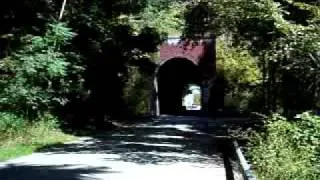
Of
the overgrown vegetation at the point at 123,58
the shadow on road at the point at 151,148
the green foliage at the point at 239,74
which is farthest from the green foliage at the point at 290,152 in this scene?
the green foliage at the point at 239,74

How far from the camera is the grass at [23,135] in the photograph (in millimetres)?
19598

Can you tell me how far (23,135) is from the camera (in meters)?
22.1

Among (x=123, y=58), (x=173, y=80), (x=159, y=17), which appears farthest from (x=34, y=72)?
(x=173, y=80)

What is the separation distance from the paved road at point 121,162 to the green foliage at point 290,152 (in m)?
1.78

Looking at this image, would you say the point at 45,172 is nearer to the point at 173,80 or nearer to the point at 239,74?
the point at 239,74

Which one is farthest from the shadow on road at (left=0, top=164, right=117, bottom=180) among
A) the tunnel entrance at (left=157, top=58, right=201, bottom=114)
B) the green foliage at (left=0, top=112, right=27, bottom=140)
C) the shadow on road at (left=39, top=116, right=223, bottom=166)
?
the tunnel entrance at (left=157, top=58, right=201, bottom=114)

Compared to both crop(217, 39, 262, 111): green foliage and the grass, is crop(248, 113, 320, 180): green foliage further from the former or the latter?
crop(217, 39, 262, 111): green foliage

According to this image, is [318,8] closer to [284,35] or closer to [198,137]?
[284,35]

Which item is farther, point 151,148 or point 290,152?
point 151,148

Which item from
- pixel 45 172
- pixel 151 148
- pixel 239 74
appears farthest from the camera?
pixel 239 74

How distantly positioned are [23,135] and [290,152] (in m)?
12.3

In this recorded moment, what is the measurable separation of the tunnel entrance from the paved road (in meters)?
40.3

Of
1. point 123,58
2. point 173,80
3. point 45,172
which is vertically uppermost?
point 173,80

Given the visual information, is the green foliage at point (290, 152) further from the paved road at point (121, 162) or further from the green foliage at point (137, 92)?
the green foliage at point (137, 92)
